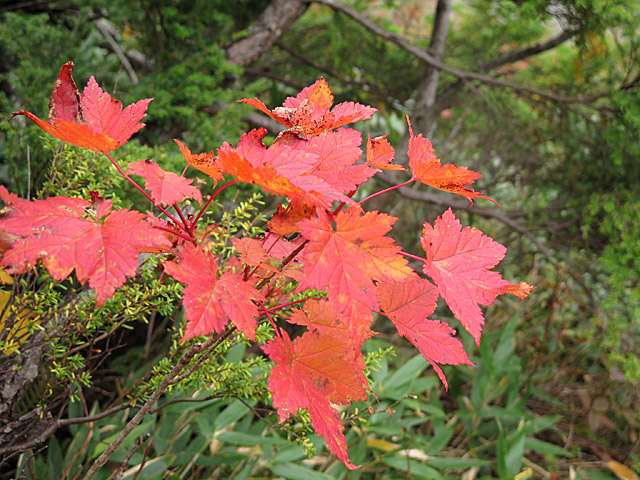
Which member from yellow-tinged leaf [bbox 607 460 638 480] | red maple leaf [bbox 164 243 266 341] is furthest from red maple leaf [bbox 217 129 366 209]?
yellow-tinged leaf [bbox 607 460 638 480]

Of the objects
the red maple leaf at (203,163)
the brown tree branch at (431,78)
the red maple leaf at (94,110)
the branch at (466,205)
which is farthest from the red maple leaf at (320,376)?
the brown tree branch at (431,78)

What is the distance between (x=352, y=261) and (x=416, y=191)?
5.76 ft

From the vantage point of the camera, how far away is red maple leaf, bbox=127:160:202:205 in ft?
1.90

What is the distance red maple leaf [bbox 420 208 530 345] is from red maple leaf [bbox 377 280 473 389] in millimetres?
75

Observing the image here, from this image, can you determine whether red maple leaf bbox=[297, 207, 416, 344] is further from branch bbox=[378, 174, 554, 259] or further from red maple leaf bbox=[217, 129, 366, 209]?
branch bbox=[378, 174, 554, 259]

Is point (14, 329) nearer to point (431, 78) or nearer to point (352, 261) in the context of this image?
point (352, 261)

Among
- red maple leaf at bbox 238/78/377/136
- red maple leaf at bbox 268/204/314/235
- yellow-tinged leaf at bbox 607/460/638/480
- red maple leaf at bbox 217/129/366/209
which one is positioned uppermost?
red maple leaf at bbox 238/78/377/136

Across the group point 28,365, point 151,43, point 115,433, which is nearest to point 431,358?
point 28,365

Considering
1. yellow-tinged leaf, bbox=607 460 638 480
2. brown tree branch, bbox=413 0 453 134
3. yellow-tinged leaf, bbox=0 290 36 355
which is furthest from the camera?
brown tree branch, bbox=413 0 453 134

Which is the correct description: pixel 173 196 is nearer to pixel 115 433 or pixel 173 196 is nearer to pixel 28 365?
pixel 28 365

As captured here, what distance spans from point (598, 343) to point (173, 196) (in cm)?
226

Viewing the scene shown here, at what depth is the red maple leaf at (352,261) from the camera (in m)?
0.49

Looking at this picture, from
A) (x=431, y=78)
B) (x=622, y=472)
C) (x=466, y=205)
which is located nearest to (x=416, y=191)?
(x=466, y=205)

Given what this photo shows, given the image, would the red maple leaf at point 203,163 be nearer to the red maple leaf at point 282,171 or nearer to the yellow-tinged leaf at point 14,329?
the red maple leaf at point 282,171
